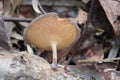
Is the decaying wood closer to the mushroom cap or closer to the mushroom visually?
the mushroom

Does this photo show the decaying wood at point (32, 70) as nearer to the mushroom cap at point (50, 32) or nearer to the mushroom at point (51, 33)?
the mushroom at point (51, 33)

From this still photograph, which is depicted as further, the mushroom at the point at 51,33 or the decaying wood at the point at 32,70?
the mushroom at the point at 51,33

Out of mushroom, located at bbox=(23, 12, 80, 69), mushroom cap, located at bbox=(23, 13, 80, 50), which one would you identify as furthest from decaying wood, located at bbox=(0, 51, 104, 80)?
mushroom cap, located at bbox=(23, 13, 80, 50)

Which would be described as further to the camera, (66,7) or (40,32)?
(66,7)

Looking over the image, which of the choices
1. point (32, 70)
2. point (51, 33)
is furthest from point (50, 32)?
point (32, 70)

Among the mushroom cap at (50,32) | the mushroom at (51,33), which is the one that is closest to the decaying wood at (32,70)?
the mushroom at (51,33)

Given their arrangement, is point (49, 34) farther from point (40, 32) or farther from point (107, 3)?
point (107, 3)

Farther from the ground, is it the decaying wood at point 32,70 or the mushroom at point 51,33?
the mushroom at point 51,33

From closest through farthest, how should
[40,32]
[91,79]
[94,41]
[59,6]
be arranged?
1. [91,79]
2. [40,32]
3. [94,41]
4. [59,6]

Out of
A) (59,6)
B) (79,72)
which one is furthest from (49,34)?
(59,6)
